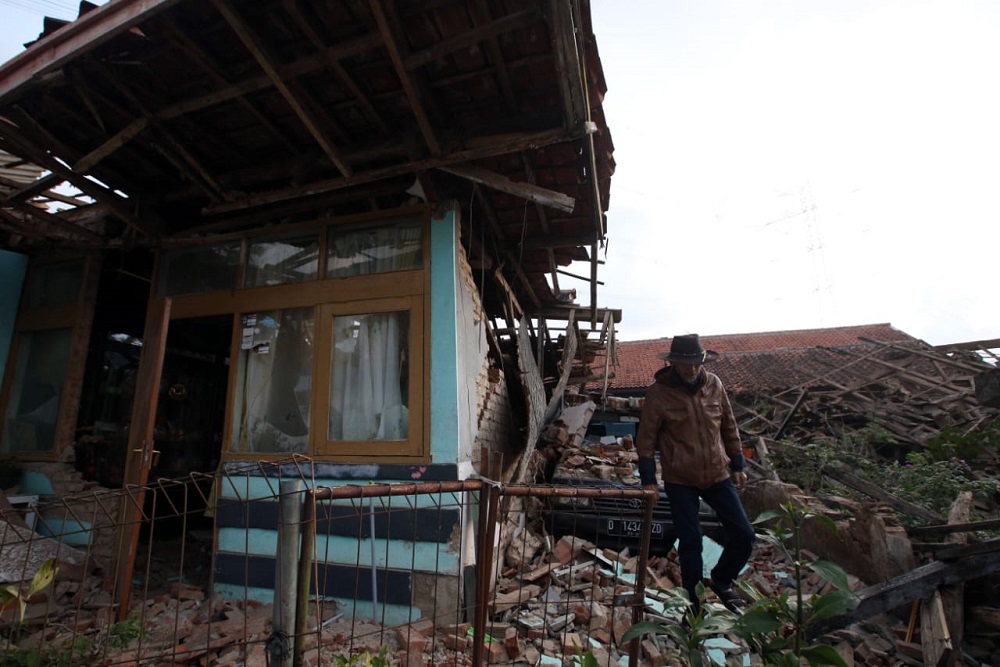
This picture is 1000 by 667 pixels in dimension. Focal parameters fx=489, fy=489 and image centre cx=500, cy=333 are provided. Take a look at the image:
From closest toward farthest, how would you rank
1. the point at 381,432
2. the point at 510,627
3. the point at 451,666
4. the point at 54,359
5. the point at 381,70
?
the point at 451,666 → the point at 510,627 → the point at 381,70 → the point at 381,432 → the point at 54,359

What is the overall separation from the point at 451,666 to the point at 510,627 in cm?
66

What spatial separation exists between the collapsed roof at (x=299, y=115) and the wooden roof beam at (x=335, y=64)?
1cm

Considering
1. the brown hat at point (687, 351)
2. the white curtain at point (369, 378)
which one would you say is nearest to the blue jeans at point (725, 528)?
the brown hat at point (687, 351)

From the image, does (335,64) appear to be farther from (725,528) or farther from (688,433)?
(725,528)

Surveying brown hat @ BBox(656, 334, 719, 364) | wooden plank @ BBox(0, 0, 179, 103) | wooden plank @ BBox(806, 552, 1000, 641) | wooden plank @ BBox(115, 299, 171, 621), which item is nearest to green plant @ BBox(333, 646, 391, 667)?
wooden plank @ BBox(115, 299, 171, 621)

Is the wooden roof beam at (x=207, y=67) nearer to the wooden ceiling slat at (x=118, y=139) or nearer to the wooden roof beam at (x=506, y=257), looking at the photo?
the wooden ceiling slat at (x=118, y=139)

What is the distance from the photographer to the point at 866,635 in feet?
11.8

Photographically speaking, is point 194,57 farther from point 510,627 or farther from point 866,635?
point 866,635

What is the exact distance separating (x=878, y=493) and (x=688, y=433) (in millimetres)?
3705

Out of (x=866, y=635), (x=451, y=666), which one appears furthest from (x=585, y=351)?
(x=451, y=666)

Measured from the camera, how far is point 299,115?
12.6ft

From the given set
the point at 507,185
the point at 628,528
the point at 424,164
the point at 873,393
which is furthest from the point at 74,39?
the point at 873,393

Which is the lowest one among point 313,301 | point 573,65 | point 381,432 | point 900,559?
point 900,559

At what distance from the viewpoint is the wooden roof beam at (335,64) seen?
320 centimetres
